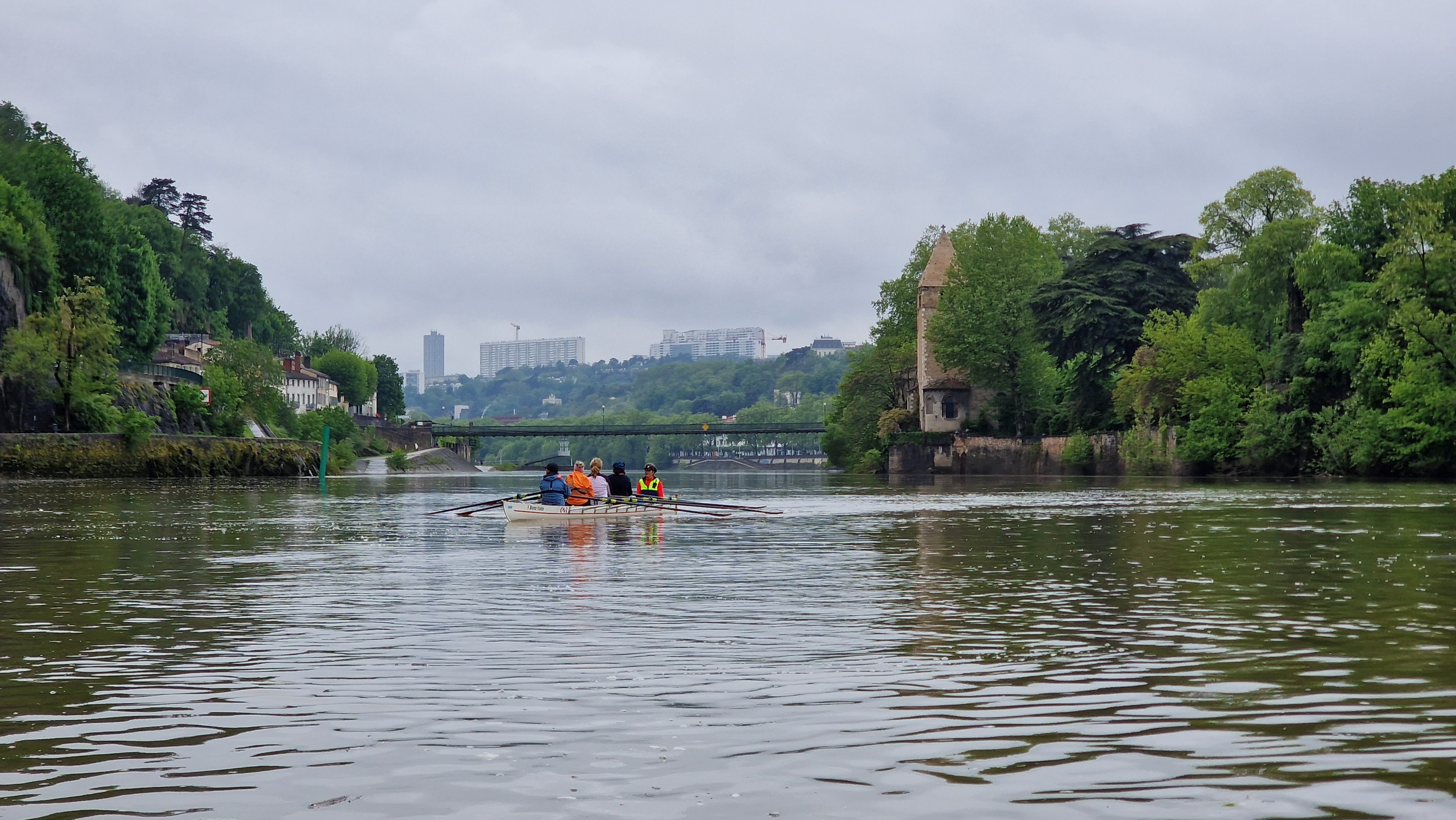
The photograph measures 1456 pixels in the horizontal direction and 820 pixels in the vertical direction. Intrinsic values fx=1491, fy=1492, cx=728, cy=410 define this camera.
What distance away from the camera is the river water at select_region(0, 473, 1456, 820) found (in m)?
7.79

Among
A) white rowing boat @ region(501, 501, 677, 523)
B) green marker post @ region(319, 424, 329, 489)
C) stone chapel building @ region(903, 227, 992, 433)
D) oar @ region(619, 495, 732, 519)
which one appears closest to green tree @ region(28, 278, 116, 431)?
green marker post @ region(319, 424, 329, 489)

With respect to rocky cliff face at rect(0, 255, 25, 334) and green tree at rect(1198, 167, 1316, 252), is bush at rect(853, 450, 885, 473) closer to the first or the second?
green tree at rect(1198, 167, 1316, 252)

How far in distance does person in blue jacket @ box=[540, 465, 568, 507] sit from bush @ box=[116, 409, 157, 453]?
4998 cm

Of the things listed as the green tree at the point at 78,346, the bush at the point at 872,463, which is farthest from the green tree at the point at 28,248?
the bush at the point at 872,463

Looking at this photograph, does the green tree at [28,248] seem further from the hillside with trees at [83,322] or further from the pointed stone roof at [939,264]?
the pointed stone roof at [939,264]

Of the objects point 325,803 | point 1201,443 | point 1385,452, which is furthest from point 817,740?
point 1201,443

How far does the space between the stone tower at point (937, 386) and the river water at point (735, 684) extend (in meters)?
91.9

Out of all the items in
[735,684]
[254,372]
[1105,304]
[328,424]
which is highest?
[1105,304]

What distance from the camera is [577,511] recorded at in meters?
36.4

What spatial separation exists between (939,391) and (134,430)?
61273 mm

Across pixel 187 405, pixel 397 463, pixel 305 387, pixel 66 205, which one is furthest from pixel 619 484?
pixel 305 387

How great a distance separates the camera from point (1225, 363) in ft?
272

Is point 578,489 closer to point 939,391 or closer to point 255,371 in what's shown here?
point 939,391

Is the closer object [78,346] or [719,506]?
[719,506]
